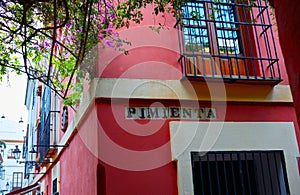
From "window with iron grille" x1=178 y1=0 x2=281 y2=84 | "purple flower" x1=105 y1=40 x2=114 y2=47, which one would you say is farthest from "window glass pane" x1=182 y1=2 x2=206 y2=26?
"purple flower" x1=105 y1=40 x2=114 y2=47

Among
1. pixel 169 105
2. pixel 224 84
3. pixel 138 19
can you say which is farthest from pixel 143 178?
pixel 138 19

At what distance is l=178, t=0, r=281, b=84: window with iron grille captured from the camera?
551 centimetres

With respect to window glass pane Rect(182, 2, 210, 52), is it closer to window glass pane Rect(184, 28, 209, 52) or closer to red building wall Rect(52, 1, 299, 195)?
window glass pane Rect(184, 28, 209, 52)

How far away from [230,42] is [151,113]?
81.2 inches

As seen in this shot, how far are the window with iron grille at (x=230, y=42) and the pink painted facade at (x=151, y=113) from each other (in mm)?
168

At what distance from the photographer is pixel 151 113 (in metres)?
5.01

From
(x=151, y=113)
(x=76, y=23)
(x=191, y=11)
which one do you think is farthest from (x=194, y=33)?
(x=76, y=23)

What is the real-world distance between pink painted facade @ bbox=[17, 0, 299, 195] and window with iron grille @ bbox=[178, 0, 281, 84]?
168 mm

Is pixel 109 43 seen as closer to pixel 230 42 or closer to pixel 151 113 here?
pixel 151 113

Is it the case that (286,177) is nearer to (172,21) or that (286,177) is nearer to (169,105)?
(169,105)

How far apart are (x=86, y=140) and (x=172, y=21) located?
2.34 m

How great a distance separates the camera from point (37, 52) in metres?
6.01

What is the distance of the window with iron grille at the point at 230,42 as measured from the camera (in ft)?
18.1

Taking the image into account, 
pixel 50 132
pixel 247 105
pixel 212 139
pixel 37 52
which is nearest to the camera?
pixel 212 139
